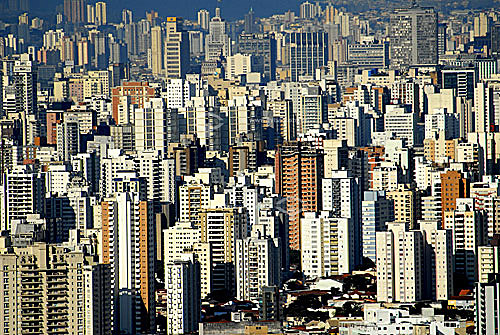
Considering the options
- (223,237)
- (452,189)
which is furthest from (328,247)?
(452,189)

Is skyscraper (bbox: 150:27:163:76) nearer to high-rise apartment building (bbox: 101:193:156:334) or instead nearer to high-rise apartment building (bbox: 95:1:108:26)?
high-rise apartment building (bbox: 95:1:108:26)

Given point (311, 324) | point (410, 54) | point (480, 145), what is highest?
point (410, 54)

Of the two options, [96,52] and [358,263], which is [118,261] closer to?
[358,263]

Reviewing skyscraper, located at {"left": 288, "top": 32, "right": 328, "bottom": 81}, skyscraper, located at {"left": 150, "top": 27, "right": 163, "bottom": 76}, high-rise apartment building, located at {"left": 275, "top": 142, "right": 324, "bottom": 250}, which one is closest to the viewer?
high-rise apartment building, located at {"left": 275, "top": 142, "right": 324, "bottom": 250}

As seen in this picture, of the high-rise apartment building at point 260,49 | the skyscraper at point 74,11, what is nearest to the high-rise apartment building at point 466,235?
the high-rise apartment building at point 260,49

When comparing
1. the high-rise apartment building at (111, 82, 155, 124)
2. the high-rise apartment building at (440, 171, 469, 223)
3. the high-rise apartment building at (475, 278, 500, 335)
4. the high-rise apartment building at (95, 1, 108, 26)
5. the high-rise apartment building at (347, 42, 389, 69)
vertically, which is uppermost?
the high-rise apartment building at (95, 1, 108, 26)

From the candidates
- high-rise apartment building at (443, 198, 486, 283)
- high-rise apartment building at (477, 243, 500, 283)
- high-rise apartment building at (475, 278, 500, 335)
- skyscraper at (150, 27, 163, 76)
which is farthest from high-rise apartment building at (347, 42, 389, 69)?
high-rise apartment building at (475, 278, 500, 335)

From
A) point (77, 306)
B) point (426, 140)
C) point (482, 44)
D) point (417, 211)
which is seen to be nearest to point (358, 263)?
point (417, 211)
